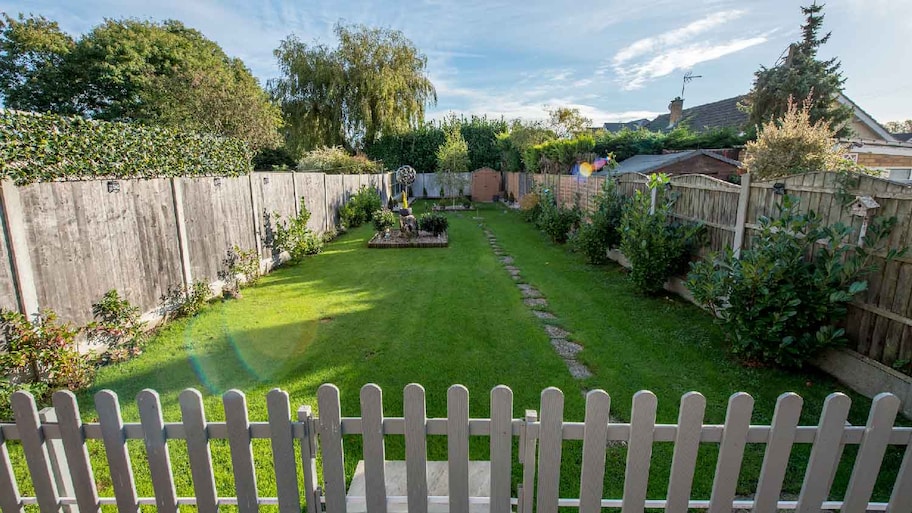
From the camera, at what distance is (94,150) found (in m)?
4.66

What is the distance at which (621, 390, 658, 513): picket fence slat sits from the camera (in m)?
1.48

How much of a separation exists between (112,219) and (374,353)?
2926 millimetres

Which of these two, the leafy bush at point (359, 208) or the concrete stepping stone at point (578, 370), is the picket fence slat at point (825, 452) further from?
the leafy bush at point (359, 208)

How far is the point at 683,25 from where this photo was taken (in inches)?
295

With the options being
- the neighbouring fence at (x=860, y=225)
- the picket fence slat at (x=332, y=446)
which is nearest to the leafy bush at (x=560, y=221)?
the neighbouring fence at (x=860, y=225)

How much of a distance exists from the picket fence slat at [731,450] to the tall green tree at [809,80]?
1767 cm

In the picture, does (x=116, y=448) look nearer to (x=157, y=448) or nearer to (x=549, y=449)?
(x=157, y=448)

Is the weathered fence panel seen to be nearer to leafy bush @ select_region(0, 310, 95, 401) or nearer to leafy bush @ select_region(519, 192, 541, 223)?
leafy bush @ select_region(0, 310, 95, 401)

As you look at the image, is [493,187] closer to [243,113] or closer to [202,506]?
[243,113]

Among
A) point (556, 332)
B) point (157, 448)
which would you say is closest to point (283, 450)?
point (157, 448)

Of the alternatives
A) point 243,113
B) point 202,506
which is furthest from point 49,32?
point 202,506

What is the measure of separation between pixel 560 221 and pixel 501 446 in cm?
909

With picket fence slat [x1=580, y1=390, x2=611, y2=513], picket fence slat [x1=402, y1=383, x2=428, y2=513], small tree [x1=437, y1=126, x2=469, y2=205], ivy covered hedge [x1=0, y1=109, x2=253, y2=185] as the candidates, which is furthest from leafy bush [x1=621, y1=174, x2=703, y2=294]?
small tree [x1=437, y1=126, x2=469, y2=205]

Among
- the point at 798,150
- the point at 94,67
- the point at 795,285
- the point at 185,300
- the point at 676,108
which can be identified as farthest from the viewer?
the point at 676,108
